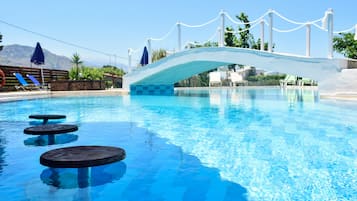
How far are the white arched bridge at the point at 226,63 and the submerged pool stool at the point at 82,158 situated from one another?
11760mm

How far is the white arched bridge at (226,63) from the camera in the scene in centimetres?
1340

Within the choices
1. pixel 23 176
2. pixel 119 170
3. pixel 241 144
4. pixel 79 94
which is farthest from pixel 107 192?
pixel 79 94

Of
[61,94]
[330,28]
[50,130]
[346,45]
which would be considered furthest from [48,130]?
[346,45]

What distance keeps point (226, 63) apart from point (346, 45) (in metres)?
11.2

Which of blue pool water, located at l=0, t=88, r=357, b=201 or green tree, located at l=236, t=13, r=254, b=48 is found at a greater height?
green tree, located at l=236, t=13, r=254, b=48

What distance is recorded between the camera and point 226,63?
17531 millimetres

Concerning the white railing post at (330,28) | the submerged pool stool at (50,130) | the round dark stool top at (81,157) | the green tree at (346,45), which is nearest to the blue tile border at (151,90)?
the white railing post at (330,28)

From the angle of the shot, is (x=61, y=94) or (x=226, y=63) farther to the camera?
(x=61, y=94)

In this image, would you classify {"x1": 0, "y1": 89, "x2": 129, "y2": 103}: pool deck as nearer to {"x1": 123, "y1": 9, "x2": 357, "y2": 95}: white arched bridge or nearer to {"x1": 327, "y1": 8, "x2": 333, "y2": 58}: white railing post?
{"x1": 123, "y1": 9, "x2": 357, "y2": 95}: white arched bridge

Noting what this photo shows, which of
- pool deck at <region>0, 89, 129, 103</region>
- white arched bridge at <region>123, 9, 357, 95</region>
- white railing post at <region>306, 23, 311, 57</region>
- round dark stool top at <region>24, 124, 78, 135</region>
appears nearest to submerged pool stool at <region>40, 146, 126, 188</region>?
round dark stool top at <region>24, 124, 78, 135</region>

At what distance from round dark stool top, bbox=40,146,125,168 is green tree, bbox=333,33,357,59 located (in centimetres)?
2299

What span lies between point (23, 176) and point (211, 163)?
208cm

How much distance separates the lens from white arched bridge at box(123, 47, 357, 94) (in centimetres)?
1340

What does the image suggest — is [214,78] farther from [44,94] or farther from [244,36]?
[44,94]
